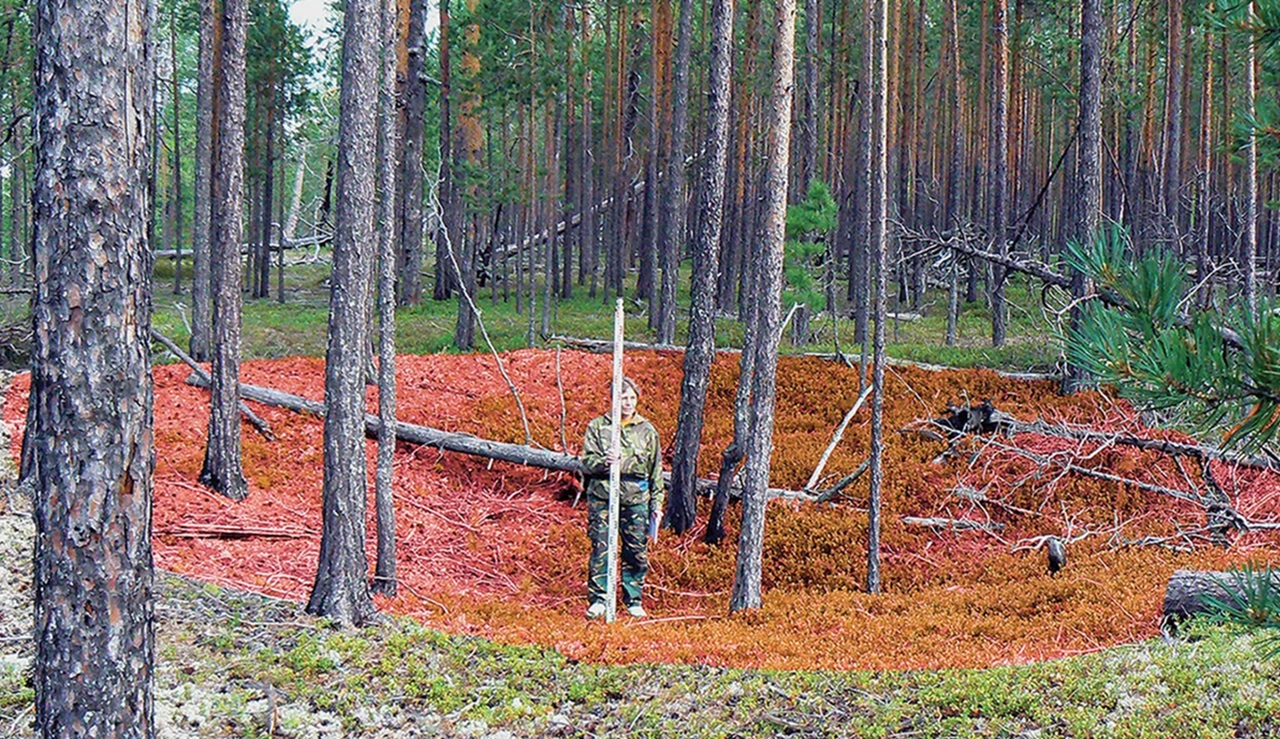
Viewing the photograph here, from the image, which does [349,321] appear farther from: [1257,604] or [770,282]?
[1257,604]

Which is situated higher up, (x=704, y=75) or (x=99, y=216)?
(x=704, y=75)

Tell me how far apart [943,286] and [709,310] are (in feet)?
71.2

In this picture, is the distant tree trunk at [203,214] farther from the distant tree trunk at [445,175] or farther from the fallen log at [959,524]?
the fallen log at [959,524]

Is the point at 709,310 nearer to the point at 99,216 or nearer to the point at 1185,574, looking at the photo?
the point at 1185,574

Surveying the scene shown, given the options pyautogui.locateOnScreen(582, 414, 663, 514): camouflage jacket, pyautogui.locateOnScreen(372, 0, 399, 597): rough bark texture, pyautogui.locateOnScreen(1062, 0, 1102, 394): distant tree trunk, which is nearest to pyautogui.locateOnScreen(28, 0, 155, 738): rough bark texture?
pyautogui.locateOnScreen(372, 0, 399, 597): rough bark texture

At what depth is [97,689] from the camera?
3.87m

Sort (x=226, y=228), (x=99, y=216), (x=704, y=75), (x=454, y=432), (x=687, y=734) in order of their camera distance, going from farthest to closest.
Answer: (x=704, y=75) → (x=454, y=432) → (x=226, y=228) → (x=687, y=734) → (x=99, y=216)

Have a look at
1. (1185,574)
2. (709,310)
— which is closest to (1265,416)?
(1185,574)

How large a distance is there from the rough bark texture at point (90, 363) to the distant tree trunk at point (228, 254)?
251 inches

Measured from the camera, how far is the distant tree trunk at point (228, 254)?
9969 millimetres

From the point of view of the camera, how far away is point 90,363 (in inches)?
148

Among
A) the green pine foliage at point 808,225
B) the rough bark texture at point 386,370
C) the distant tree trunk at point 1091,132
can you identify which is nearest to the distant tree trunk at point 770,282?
the rough bark texture at point 386,370

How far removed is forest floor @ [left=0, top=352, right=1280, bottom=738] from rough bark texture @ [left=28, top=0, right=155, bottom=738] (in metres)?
1.81

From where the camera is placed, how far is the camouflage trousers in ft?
28.7
